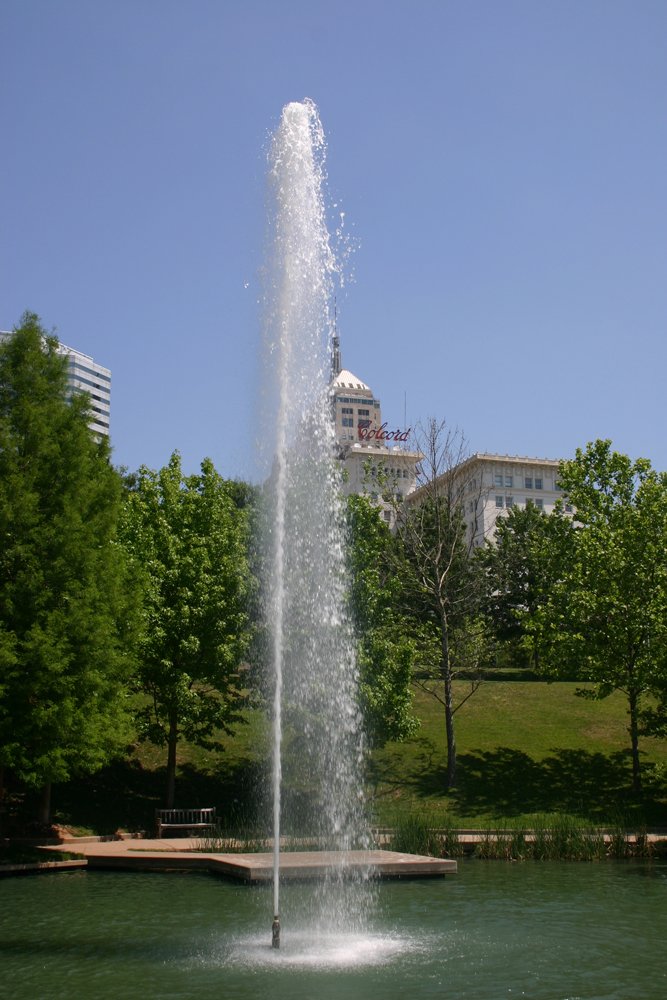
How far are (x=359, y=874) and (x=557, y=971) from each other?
9.89 m

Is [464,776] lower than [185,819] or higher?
higher

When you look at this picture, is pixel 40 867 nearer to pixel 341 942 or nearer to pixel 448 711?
pixel 341 942

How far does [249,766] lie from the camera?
41.2 m

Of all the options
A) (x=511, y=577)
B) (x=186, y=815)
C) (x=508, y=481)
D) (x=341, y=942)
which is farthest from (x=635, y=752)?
(x=508, y=481)

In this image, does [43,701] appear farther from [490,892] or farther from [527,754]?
[527,754]

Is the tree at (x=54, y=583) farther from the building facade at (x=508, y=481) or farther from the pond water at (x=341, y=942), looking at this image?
the building facade at (x=508, y=481)

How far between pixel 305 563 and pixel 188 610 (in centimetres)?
537

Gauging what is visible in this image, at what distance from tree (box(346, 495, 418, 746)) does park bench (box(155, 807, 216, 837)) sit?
6.91m

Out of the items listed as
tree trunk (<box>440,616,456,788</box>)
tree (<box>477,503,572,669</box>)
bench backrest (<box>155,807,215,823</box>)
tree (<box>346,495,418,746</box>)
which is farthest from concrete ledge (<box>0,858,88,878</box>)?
tree (<box>477,503,572,669</box>)

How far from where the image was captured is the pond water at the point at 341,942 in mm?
13820

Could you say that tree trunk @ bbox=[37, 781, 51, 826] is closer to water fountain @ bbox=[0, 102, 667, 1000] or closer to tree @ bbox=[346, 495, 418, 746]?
water fountain @ bbox=[0, 102, 667, 1000]

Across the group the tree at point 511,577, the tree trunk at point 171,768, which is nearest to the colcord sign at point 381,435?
the tree at point 511,577

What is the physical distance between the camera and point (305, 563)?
33.0 meters

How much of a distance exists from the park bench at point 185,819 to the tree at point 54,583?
321cm
